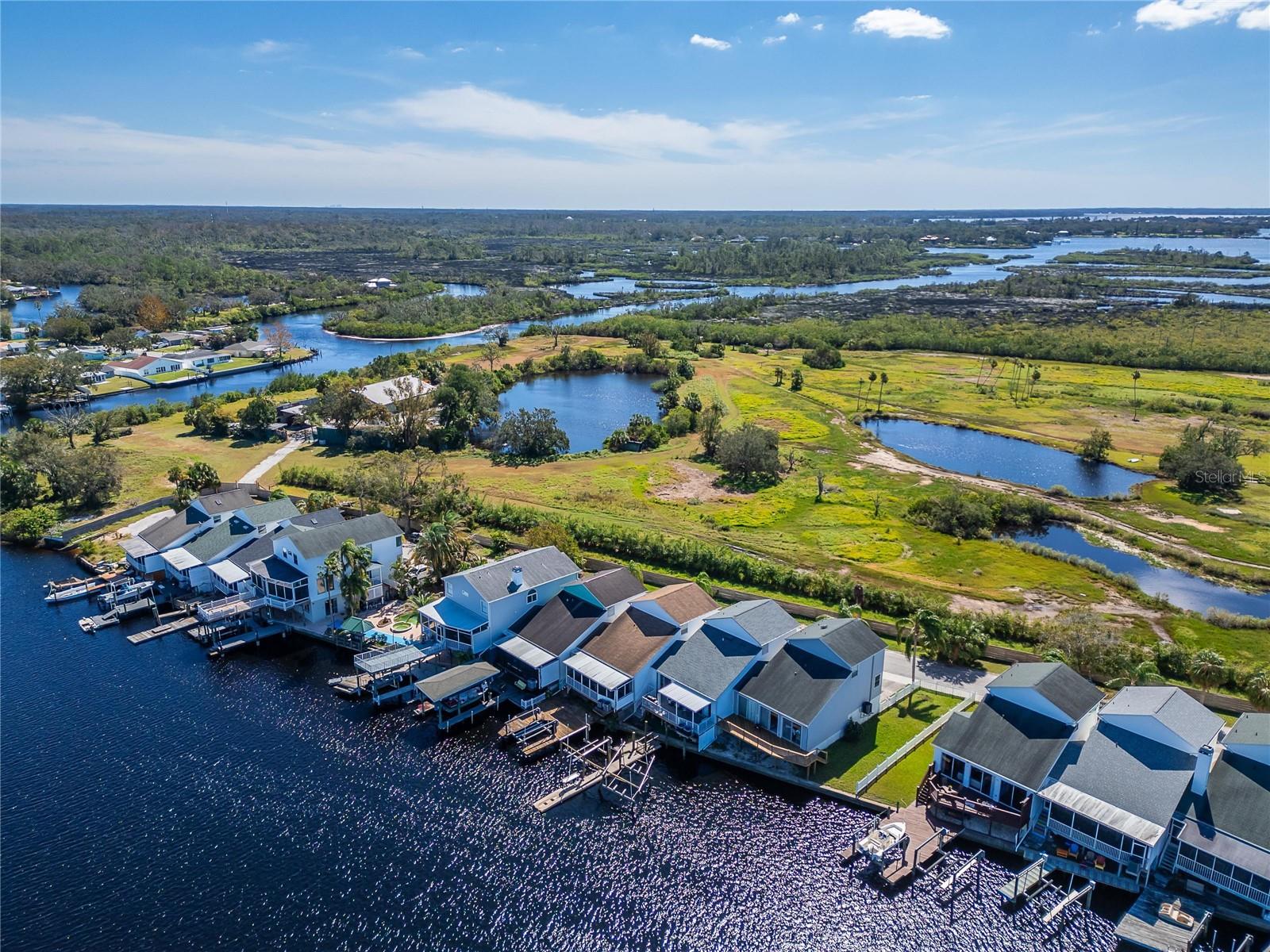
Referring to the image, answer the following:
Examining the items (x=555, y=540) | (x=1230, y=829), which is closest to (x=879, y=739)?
(x=1230, y=829)

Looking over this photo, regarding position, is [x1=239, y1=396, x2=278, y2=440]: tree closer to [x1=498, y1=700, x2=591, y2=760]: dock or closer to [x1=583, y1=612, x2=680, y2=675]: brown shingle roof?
[x1=583, y1=612, x2=680, y2=675]: brown shingle roof

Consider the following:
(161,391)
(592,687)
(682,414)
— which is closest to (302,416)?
(161,391)

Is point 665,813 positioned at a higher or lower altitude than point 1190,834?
lower

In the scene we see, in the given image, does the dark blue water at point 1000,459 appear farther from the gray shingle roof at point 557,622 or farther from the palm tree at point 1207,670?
the gray shingle roof at point 557,622

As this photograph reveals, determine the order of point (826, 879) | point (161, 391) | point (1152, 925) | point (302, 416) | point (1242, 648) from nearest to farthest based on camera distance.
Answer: point (1152, 925)
point (826, 879)
point (1242, 648)
point (302, 416)
point (161, 391)

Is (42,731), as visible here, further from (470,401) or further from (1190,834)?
(470,401)

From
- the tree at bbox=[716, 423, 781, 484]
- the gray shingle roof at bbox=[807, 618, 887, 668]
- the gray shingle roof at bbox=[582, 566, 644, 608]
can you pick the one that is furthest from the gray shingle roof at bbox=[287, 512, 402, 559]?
the tree at bbox=[716, 423, 781, 484]

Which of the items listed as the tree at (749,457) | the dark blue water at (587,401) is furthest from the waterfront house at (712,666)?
the dark blue water at (587,401)
